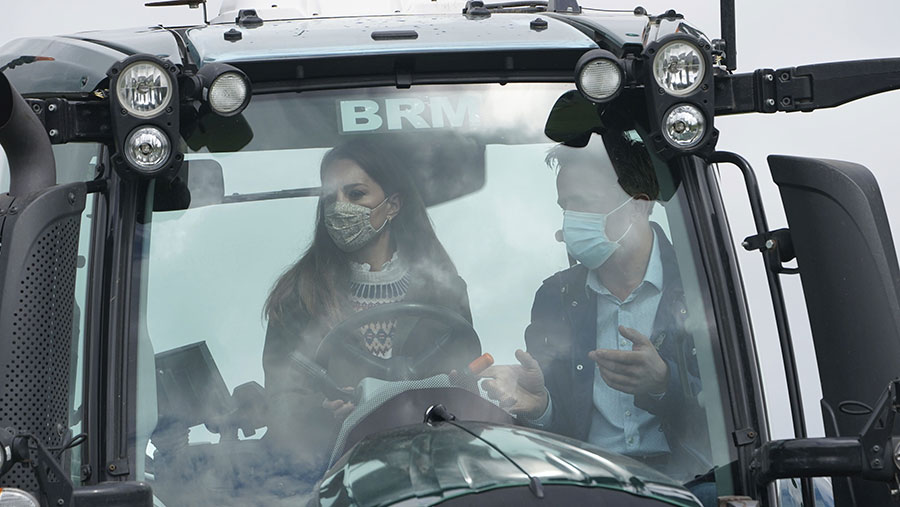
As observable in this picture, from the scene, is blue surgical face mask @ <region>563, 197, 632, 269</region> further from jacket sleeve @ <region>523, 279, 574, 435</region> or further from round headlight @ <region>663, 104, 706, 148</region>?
round headlight @ <region>663, 104, 706, 148</region>

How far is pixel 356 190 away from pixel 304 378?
505 mm

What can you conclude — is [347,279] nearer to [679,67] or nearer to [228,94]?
[228,94]

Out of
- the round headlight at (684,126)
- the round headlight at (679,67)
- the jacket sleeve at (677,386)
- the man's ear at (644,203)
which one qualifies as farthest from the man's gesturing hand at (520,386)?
the round headlight at (679,67)

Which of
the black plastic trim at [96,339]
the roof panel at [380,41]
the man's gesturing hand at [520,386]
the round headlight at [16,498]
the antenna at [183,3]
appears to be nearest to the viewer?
the round headlight at [16,498]

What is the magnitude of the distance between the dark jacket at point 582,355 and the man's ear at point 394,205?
0.42 m

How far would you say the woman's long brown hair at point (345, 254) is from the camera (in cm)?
350

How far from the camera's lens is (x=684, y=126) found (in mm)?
3619

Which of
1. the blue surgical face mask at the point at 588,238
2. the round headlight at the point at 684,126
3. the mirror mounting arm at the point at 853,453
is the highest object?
the round headlight at the point at 684,126

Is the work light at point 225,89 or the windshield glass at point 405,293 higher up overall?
the work light at point 225,89

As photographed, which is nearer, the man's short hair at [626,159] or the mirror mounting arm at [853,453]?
the mirror mounting arm at [853,453]

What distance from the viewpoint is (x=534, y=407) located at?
11.4 ft

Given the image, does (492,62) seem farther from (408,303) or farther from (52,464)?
(52,464)

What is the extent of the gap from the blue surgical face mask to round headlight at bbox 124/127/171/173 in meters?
1.03

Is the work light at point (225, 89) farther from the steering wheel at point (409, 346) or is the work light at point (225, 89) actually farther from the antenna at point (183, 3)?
the antenna at point (183, 3)
